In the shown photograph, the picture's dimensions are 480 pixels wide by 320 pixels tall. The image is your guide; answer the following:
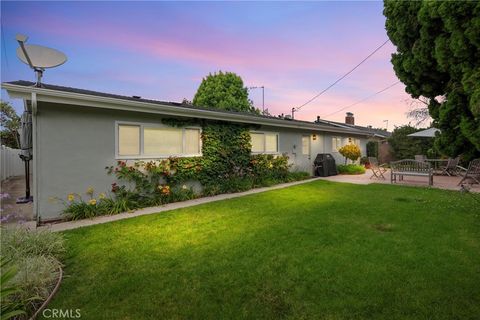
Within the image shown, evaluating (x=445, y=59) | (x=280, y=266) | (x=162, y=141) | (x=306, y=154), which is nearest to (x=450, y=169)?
(x=306, y=154)

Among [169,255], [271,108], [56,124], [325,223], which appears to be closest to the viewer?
[169,255]

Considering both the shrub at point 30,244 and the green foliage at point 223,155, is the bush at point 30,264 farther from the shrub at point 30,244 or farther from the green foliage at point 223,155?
the green foliage at point 223,155

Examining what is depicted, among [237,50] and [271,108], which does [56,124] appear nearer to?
[237,50]

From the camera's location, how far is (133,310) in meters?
2.44

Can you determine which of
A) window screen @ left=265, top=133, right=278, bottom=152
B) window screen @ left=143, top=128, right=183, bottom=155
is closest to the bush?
window screen @ left=143, top=128, right=183, bottom=155

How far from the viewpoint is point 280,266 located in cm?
329

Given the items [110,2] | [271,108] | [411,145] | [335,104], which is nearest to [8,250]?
[110,2]

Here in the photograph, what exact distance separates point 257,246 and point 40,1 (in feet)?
26.2

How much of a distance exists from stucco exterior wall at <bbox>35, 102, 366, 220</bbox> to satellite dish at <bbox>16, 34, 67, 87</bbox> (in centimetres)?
86

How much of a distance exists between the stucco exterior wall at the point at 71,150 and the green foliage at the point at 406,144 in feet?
59.4

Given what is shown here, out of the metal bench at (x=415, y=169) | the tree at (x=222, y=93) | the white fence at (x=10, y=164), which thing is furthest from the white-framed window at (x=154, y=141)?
the tree at (x=222, y=93)

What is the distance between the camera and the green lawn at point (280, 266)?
8.02 ft

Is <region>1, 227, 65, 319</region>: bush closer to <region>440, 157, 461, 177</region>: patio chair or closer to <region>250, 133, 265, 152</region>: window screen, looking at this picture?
<region>250, 133, 265, 152</region>: window screen

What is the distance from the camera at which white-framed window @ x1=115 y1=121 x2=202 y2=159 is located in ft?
22.7
